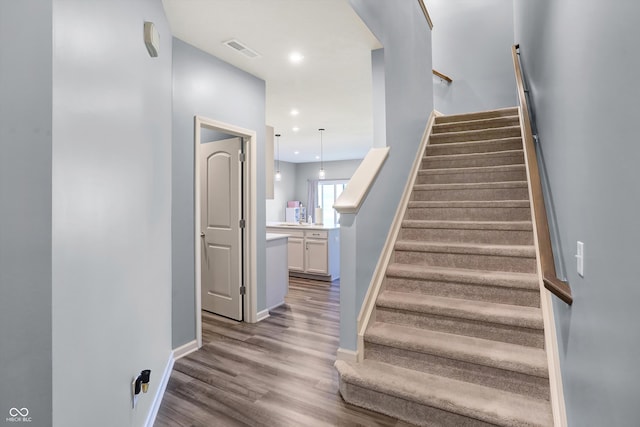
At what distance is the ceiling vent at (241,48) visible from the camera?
275 centimetres

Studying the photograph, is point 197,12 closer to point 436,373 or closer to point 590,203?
point 590,203

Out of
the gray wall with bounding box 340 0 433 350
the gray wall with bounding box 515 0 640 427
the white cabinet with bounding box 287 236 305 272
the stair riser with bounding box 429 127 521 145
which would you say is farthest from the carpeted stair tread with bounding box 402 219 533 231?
the white cabinet with bounding box 287 236 305 272

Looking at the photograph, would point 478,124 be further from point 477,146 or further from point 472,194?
point 472,194

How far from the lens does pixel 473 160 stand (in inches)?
140

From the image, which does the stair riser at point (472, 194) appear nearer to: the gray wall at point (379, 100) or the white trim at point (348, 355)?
the gray wall at point (379, 100)

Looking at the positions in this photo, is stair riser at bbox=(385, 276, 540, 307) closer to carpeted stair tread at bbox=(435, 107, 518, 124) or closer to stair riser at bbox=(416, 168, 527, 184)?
stair riser at bbox=(416, 168, 527, 184)

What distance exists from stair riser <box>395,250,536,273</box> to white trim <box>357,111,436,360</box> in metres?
0.16

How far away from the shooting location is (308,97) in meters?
4.27

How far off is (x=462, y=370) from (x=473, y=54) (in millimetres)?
5283

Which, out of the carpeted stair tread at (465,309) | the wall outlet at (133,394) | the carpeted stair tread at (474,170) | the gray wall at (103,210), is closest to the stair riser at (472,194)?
the carpeted stair tread at (474,170)

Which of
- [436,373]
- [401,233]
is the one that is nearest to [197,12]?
[401,233]

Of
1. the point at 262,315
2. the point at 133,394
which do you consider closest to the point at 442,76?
the point at 262,315

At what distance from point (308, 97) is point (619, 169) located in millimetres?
3725

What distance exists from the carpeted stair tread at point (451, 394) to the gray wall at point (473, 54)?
189 inches
